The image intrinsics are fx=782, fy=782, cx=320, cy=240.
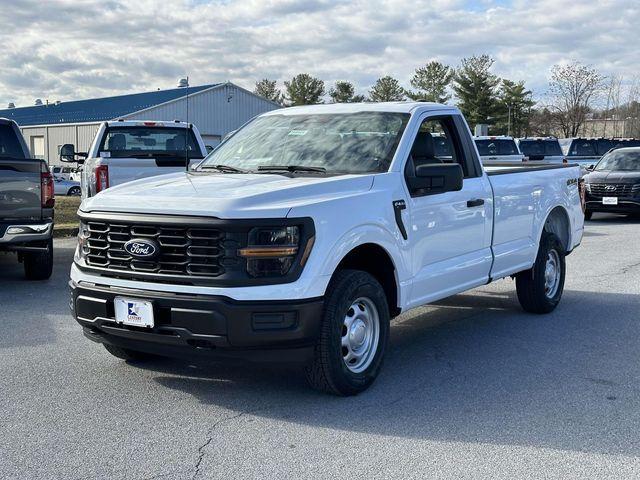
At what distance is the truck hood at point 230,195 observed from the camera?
15.4 feet

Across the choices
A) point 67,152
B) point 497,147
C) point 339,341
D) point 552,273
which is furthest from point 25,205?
point 497,147

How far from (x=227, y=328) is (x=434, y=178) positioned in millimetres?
2062

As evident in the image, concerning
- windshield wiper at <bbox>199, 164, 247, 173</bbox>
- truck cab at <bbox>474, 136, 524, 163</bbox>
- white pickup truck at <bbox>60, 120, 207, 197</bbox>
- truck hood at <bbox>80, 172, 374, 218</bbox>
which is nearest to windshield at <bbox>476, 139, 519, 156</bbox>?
truck cab at <bbox>474, 136, 524, 163</bbox>

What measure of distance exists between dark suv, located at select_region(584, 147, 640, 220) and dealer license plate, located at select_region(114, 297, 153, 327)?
15.6 metres

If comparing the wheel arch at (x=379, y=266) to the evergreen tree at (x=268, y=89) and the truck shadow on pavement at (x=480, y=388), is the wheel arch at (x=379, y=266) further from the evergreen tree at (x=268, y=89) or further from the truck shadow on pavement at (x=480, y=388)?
the evergreen tree at (x=268, y=89)

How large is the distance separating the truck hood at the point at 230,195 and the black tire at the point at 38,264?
4.53 meters

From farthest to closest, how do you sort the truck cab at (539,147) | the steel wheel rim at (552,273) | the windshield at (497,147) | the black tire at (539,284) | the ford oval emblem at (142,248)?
the truck cab at (539,147) → the windshield at (497,147) → the steel wheel rim at (552,273) → the black tire at (539,284) → the ford oval emblem at (142,248)

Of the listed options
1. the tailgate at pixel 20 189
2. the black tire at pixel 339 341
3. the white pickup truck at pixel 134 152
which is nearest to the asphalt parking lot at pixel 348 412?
the black tire at pixel 339 341

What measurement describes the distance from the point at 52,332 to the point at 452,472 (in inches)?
170

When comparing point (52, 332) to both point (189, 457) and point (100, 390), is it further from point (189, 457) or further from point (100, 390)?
point (189, 457)

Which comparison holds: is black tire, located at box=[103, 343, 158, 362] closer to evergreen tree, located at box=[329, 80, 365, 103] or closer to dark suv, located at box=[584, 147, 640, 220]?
dark suv, located at box=[584, 147, 640, 220]

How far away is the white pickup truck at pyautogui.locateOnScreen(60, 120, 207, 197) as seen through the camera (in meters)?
11.3

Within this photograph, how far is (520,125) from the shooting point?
70.1 meters

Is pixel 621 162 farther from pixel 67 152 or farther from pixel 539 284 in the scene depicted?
pixel 67 152
